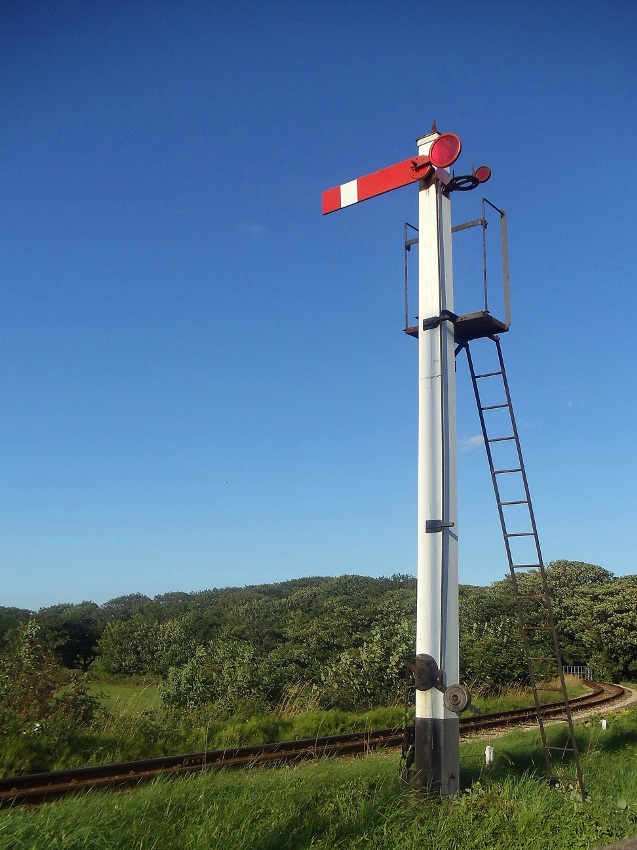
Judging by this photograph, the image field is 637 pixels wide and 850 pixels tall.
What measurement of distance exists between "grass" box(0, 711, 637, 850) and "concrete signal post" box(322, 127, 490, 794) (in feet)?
1.69

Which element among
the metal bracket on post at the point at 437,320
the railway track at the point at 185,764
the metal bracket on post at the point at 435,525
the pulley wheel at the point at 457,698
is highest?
the metal bracket on post at the point at 437,320

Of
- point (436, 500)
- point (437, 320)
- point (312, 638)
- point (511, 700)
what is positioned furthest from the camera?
point (312, 638)

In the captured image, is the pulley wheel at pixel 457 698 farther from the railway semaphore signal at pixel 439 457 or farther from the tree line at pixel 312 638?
the tree line at pixel 312 638

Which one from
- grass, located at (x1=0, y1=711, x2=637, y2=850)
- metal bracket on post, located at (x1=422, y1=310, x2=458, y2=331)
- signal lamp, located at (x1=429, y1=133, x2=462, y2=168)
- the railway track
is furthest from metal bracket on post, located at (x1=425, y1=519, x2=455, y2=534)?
signal lamp, located at (x1=429, y1=133, x2=462, y2=168)

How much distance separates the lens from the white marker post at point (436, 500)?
6695mm

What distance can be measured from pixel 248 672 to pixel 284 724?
327cm

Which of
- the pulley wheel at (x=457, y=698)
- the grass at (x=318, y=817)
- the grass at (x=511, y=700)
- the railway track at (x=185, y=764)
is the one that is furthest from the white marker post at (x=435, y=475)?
the grass at (x=511, y=700)

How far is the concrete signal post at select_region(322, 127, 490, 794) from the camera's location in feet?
21.9

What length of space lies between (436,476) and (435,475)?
16mm

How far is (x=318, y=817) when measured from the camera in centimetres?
543

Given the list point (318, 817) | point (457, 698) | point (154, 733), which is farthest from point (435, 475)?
point (154, 733)

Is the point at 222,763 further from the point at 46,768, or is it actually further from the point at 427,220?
the point at 427,220

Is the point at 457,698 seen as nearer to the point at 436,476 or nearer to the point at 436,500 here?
the point at 436,500

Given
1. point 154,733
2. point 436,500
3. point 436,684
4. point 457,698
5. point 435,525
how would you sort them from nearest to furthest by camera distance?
point 457,698
point 436,684
point 435,525
point 436,500
point 154,733
